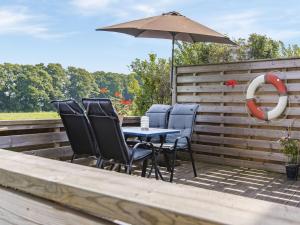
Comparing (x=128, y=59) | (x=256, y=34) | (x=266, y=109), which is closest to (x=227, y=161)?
(x=266, y=109)

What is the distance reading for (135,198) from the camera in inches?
32.2

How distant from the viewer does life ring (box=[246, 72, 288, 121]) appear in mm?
5055

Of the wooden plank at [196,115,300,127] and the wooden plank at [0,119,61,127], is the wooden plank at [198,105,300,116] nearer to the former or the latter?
the wooden plank at [196,115,300,127]

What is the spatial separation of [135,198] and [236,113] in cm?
505

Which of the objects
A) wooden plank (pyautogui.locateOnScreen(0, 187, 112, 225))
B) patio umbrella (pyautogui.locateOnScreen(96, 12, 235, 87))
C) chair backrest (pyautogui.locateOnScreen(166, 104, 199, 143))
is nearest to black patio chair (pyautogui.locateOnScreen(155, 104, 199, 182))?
chair backrest (pyautogui.locateOnScreen(166, 104, 199, 143))

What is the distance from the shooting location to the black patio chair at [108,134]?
3.49 m

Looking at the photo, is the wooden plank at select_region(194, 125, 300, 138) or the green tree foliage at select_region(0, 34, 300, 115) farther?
the green tree foliage at select_region(0, 34, 300, 115)

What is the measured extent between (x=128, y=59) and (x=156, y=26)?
3509mm

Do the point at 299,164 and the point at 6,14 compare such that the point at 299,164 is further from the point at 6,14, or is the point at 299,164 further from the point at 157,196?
the point at 6,14

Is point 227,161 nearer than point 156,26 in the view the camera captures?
No

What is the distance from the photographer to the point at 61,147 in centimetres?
475

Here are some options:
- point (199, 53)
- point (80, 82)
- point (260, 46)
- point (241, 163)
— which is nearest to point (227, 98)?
point (241, 163)

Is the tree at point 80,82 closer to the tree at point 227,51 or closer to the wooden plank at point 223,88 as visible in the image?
the wooden plank at point 223,88

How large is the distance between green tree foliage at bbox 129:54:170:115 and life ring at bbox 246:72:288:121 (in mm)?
2445
